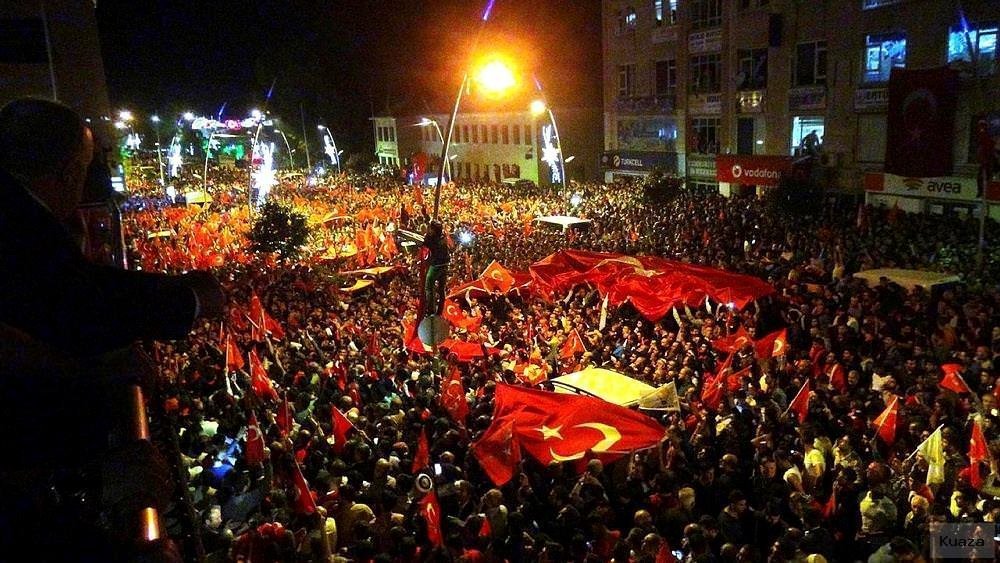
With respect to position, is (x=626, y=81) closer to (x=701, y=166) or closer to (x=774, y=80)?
(x=701, y=166)

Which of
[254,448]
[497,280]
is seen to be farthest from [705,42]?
[254,448]

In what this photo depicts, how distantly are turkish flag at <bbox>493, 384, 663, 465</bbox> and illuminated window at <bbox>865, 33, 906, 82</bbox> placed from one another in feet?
80.2

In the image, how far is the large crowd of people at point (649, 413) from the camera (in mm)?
7094

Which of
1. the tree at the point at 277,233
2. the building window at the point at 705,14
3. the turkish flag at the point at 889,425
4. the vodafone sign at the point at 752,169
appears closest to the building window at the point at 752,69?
the building window at the point at 705,14

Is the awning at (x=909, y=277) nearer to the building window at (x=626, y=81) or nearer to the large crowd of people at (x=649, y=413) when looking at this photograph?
the large crowd of people at (x=649, y=413)

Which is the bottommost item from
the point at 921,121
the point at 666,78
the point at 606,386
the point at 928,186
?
the point at 606,386

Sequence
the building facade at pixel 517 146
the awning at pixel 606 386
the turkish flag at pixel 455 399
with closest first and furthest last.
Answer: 1. the turkish flag at pixel 455 399
2. the awning at pixel 606 386
3. the building facade at pixel 517 146

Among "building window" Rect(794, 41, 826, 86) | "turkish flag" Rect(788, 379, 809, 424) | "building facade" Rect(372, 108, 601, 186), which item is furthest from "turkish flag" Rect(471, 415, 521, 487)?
"building facade" Rect(372, 108, 601, 186)

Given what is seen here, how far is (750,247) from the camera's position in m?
20.4

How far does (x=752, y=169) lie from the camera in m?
32.8

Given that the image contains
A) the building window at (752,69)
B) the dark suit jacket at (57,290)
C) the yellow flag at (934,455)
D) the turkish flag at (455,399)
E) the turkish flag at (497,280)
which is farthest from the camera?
the building window at (752,69)

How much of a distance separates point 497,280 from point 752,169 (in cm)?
1923

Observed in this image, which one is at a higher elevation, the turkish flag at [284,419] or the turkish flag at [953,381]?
the turkish flag at [953,381]

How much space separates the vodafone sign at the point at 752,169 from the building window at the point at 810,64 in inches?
144
